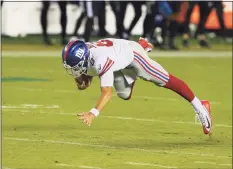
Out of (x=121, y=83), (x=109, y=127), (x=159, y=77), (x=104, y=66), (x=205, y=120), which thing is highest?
(x=104, y=66)

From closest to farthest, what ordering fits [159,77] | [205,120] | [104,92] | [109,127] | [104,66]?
1. [104,92]
2. [104,66]
3. [159,77]
4. [205,120]
5. [109,127]

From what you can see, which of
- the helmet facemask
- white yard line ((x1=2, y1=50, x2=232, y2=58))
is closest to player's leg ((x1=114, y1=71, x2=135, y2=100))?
the helmet facemask

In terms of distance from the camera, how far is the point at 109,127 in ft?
42.7

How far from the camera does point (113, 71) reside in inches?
430

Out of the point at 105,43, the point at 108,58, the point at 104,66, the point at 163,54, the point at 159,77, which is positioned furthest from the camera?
the point at 163,54

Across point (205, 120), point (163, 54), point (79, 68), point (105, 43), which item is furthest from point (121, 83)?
point (163, 54)

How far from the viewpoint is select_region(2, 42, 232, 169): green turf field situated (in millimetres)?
10188

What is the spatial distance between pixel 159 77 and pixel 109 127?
1605 mm

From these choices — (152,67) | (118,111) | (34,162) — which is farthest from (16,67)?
(34,162)

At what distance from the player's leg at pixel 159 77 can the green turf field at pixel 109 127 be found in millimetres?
297

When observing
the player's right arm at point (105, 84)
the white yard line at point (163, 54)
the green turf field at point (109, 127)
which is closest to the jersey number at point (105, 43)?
the player's right arm at point (105, 84)

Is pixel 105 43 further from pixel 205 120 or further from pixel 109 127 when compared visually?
pixel 109 127

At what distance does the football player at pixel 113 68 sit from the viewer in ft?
35.2

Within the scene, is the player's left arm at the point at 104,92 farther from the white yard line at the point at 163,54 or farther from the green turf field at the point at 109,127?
the white yard line at the point at 163,54
